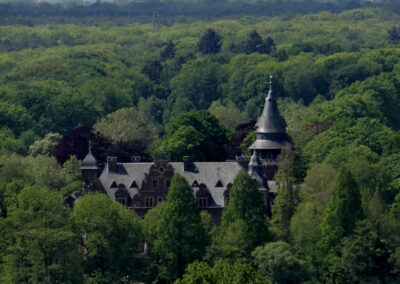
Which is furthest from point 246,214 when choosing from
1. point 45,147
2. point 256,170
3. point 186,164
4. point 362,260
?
point 45,147

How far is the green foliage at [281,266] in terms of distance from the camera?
99562mm

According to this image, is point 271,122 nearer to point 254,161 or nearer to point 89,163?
point 254,161

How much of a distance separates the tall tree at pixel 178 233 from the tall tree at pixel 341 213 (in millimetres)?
8396

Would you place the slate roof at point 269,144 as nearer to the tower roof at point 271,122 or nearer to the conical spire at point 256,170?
the tower roof at point 271,122

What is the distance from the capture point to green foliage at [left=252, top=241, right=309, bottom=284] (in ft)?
327

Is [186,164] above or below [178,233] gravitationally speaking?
above

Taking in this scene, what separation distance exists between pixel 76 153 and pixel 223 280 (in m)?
58.5

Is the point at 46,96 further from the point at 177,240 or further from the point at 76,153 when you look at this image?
the point at 177,240

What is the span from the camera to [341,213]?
10200 cm

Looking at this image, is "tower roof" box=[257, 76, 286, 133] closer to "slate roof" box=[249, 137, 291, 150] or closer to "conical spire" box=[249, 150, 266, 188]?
"slate roof" box=[249, 137, 291, 150]

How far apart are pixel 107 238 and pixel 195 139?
30542 millimetres

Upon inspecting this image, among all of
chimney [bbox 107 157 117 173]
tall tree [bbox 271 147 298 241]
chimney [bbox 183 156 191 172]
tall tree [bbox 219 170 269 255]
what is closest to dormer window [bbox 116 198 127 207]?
chimney [bbox 107 157 117 173]

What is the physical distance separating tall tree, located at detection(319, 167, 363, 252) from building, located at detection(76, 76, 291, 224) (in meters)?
11.6

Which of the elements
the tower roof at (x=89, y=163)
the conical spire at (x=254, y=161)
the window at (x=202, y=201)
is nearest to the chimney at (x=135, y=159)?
the tower roof at (x=89, y=163)
